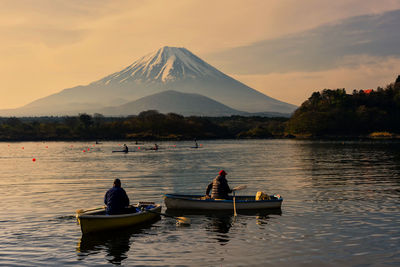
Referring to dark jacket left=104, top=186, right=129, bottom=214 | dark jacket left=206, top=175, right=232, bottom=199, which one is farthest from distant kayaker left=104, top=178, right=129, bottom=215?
dark jacket left=206, top=175, right=232, bottom=199

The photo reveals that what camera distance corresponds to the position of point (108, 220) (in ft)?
76.5

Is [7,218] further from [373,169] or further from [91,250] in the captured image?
[373,169]

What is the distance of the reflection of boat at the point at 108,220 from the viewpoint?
74.7 ft

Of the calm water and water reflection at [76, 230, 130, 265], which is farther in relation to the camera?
water reflection at [76, 230, 130, 265]

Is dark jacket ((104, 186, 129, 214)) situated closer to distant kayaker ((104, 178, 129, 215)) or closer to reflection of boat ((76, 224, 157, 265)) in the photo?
distant kayaker ((104, 178, 129, 215))

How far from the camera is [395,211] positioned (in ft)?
91.5

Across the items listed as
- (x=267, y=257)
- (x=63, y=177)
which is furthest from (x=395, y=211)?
(x=63, y=177)

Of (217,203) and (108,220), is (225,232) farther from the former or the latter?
(108,220)

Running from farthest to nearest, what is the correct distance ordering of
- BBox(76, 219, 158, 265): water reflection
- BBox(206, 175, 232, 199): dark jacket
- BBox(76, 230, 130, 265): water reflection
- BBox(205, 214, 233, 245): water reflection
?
BBox(206, 175, 232, 199): dark jacket → BBox(205, 214, 233, 245): water reflection → BBox(76, 219, 158, 265): water reflection → BBox(76, 230, 130, 265): water reflection

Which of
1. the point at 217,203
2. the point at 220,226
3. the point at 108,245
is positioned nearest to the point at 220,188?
the point at 217,203

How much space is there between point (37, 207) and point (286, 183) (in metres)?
22.1

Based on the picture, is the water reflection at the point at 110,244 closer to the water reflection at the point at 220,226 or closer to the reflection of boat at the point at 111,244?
the reflection of boat at the point at 111,244

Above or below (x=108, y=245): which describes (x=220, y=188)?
above

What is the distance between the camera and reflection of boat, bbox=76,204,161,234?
22766 millimetres
